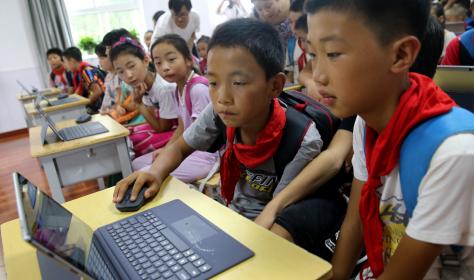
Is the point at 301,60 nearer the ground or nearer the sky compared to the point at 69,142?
nearer the sky

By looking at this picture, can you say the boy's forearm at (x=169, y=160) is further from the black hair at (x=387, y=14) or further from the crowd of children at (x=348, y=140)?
the black hair at (x=387, y=14)

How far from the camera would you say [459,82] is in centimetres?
121

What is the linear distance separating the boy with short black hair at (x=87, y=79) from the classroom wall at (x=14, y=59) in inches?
62.7

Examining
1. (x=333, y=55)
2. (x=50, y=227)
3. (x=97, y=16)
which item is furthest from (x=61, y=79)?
(x=333, y=55)

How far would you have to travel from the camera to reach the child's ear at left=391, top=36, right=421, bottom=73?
2.07 ft

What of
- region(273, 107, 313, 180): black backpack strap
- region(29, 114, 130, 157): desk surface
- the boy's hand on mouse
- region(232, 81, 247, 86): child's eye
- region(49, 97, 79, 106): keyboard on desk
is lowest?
region(49, 97, 79, 106): keyboard on desk

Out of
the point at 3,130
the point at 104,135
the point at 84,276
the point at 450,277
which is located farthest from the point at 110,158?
the point at 3,130

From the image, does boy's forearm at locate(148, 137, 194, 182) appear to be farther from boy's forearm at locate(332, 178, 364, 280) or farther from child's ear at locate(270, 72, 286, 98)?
boy's forearm at locate(332, 178, 364, 280)

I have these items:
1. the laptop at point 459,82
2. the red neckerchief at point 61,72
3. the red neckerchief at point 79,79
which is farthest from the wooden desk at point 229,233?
the red neckerchief at point 61,72

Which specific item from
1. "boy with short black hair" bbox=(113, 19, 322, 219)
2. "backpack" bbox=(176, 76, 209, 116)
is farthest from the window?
"boy with short black hair" bbox=(113, 19, 322, 219)

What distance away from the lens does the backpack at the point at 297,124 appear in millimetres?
1092

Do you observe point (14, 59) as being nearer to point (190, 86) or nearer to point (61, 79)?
point (61, 79)

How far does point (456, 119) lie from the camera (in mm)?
588

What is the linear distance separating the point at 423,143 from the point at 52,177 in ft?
6.33
